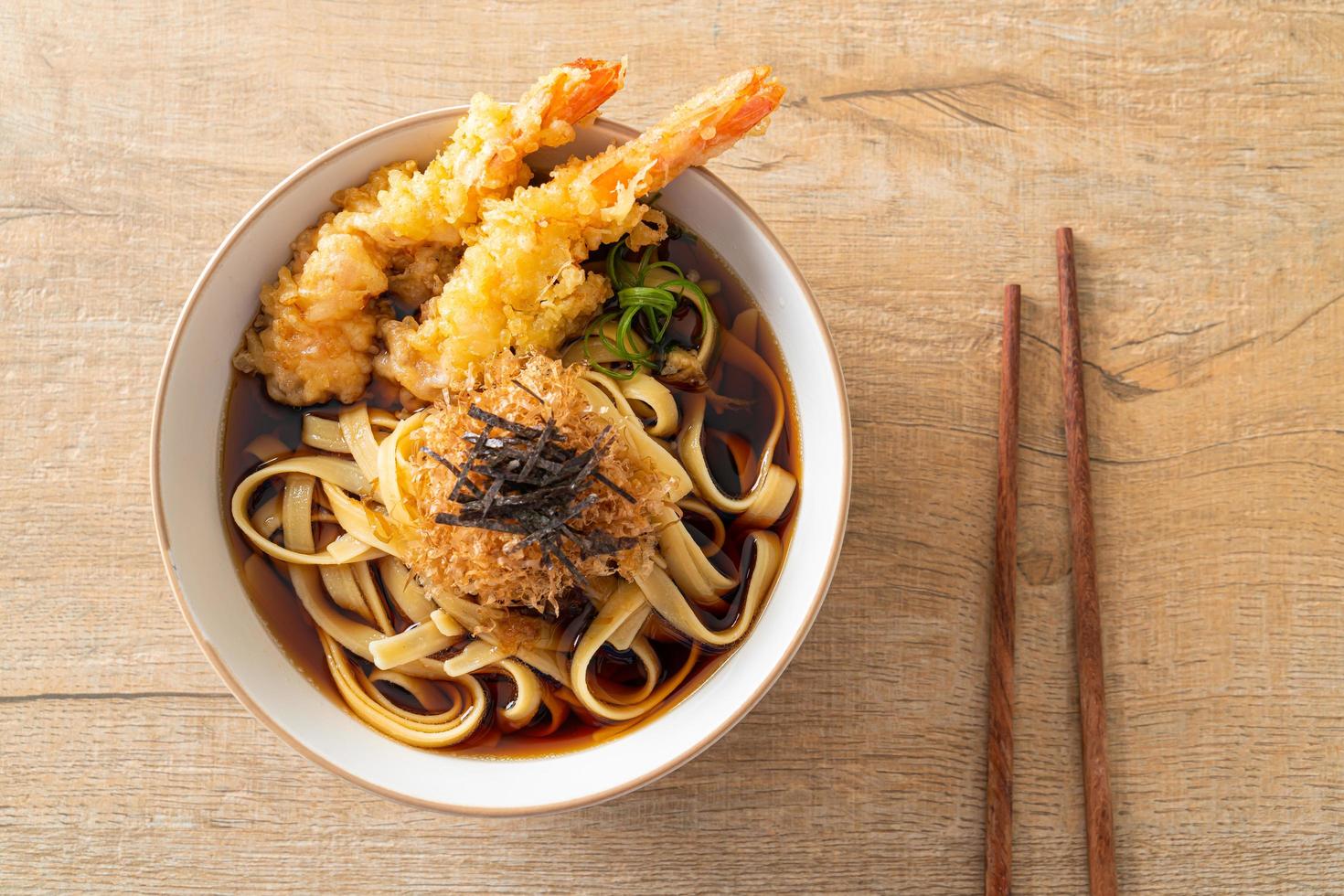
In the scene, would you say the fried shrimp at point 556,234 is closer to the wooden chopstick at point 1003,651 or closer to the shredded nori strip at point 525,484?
the shredded nori strip at point 525,484

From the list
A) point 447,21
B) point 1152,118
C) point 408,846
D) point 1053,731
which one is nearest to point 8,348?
point 447,21

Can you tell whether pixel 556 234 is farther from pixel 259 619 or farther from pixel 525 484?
pixel 259 619

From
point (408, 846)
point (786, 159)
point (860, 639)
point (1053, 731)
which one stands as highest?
point (786, 159)

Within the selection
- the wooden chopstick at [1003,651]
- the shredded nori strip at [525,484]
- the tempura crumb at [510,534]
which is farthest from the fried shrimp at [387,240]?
the wooden chopstick at [1003,651]

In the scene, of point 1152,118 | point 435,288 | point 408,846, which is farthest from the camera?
point 1152,118

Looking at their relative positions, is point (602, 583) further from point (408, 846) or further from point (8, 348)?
point (8, 348)

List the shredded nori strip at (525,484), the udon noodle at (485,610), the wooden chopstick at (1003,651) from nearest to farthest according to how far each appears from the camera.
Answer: the shredded nori strip at (525,484) → the udon noodle at (485,610) → the wooden chopstick at (1003,651)

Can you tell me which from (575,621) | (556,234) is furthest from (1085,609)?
(556,234)
